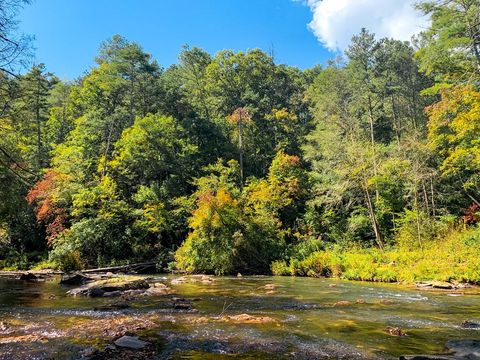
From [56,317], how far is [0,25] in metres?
6.98

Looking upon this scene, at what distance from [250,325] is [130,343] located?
301 centimetres

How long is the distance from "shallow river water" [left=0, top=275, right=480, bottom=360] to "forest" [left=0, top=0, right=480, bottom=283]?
5.11m

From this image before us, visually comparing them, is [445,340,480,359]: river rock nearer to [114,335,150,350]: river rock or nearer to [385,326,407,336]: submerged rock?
[385,326,407,336]: submerged rock

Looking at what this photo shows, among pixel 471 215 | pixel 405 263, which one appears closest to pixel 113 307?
pixel 405 263

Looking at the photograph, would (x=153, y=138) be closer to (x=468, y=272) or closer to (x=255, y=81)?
(x=255, y=81)

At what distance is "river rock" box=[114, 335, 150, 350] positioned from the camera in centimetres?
692

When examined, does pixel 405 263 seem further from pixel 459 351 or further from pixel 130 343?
pixel 130 343

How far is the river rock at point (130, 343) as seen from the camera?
692cm

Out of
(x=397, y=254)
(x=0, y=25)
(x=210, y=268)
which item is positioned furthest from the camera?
(x=210, y=268)

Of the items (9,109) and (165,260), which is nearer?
(9,109)

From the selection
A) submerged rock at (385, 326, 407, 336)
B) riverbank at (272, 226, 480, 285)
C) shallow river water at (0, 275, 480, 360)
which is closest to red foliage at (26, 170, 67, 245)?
shallow river water at (0, 275, 480, 360)

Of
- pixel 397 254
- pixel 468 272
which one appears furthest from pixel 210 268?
pixel 468 272

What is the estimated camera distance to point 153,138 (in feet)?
119

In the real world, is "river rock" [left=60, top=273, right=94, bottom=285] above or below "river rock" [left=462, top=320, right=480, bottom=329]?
above
